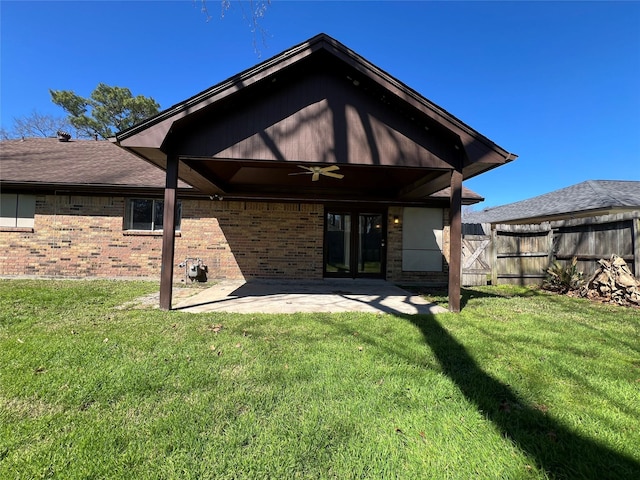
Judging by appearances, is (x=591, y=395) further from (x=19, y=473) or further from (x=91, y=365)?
(x=91, y=365)

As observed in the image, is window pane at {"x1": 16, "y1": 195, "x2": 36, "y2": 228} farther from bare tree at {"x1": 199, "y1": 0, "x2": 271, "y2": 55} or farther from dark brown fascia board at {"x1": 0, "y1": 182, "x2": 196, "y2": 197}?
bare tree at {"x1": 199, "y1": 0, "x2": 271, "y2": 55}

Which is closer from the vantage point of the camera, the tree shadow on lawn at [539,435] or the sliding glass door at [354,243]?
the tree shadow on lawn at [539,435]

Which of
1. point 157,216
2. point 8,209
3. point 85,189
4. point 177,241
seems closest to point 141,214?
point 157,216

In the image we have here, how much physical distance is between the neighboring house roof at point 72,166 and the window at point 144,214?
2.14 feet

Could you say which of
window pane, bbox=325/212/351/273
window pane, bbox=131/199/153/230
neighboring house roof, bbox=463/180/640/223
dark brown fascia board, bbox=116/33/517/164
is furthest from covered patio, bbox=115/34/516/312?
neighboring house roof, bbox=463/180/640/223

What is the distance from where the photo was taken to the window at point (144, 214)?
937 centimetres

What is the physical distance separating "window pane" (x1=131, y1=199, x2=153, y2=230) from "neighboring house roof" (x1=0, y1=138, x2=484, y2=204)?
25.4 inches

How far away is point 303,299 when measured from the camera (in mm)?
6668

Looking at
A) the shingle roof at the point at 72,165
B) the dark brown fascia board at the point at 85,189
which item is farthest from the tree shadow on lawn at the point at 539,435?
the shingle roof at the point at 72,165

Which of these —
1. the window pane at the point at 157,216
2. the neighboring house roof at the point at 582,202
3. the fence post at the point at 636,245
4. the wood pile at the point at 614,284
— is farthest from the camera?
the neighboring house roof at the point at 582,202

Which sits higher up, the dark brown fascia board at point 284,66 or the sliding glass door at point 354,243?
the dark brown fascia board at point 284,66

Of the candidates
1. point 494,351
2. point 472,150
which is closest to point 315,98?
point 472,150

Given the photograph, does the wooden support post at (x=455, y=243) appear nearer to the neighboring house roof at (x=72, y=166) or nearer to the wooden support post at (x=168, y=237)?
the wooden support post at (x=168, y=237)

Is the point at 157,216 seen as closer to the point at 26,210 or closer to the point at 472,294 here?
the point at 26,210
